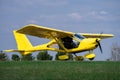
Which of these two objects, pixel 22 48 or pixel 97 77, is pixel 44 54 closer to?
pixel 22 48

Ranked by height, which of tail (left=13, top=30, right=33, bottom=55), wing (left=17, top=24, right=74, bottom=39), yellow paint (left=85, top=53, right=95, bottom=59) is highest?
wing (left=17, top=24, right=74, bottom=39)

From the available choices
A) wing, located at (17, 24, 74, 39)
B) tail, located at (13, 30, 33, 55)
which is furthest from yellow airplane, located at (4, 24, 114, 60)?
tail, located at (13, 30, 33, 55)

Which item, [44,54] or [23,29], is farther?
[44,54]

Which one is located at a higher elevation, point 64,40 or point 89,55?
point 64,40

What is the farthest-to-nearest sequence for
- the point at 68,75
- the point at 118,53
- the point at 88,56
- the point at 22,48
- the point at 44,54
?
the point at 118,53, the point at 44,54, the point at 22,48, the point at 88,56, the point at 68,75

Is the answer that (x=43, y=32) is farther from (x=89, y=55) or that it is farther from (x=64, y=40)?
(x=89, y=55)

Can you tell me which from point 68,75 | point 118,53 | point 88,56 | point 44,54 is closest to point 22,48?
point 44,54

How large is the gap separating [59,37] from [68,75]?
775 inches

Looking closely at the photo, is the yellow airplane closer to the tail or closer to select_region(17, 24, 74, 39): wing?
select_region(17, 24, 74, 39): wing

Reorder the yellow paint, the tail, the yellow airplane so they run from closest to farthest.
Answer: the yellow paint → the yellow airplane → the tail

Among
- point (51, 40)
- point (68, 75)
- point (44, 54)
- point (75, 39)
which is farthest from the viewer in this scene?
point (44, 54)

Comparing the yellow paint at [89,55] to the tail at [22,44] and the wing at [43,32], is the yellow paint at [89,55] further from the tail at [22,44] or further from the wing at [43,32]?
the tail at [22,44]

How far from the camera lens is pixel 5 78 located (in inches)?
353

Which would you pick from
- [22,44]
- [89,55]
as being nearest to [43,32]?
[89,55]
